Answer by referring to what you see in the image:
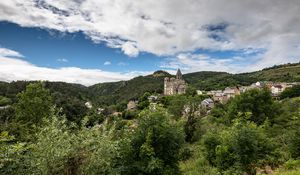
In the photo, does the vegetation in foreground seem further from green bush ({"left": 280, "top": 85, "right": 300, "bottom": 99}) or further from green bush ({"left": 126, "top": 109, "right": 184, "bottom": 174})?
green bush ({"left": 280, "top": 85, "right": 300, "bottom": 99})

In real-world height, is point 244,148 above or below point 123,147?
below

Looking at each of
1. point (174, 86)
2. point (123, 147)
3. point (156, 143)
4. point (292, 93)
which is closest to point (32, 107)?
point (123, 147)

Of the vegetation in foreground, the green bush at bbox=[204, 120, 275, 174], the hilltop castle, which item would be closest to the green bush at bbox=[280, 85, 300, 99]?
the hilltop castle

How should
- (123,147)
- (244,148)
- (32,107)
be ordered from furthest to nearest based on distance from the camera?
(32,107)
(244,148)
(123,147)

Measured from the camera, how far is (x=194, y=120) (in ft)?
97.9

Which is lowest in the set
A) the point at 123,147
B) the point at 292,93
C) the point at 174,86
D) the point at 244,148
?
the point at 292,93

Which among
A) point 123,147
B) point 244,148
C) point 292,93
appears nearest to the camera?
point 123,147

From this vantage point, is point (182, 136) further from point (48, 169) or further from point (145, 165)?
point (48, 169)

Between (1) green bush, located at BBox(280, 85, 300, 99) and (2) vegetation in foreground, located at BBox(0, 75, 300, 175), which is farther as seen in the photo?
(1) green bush, located at BBox(280, 85, 300, 99)

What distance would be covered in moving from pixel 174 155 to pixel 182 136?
77 cm

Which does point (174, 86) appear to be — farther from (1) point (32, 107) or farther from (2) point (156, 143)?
(2) point (156, 143)

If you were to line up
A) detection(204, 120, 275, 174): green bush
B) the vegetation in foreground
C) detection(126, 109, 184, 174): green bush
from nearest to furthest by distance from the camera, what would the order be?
the vegetation in foreground
detection(126, 109, 184, 174): green bush
detection(204, 120, 275, 174): green bush

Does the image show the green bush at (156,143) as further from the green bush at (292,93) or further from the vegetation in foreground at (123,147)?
the green bush at (292,93)

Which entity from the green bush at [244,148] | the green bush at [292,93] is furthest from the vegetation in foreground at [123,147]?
the green bush at [292,93]
